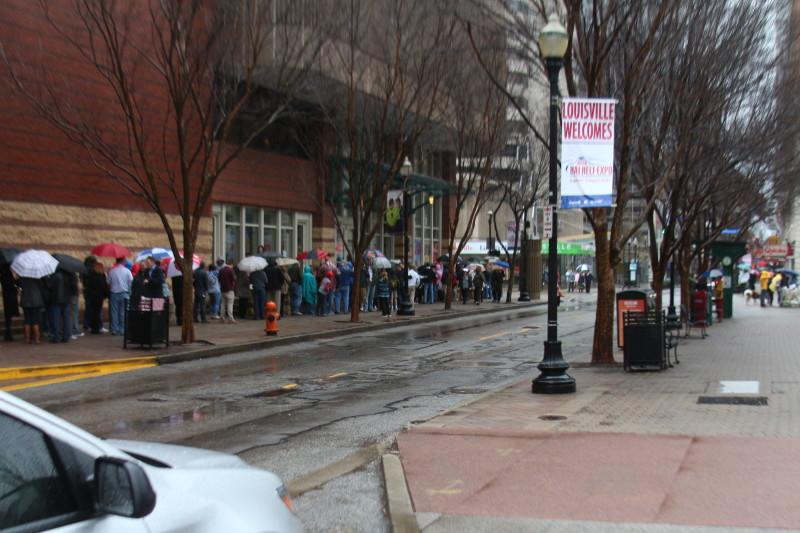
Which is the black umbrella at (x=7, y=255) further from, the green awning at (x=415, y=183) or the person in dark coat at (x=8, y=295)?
the green awning at (x=415, y=183)

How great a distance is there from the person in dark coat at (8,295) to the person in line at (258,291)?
8174mm

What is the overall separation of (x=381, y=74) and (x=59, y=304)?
11920mm

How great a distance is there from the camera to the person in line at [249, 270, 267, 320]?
2573 cm

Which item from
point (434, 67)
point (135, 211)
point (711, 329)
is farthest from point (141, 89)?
point (711, 329)

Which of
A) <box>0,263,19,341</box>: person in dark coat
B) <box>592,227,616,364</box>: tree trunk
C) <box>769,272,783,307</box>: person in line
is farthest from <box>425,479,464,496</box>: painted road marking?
<box>769,272,783,307</box>: person in line

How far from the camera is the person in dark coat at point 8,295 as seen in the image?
1814 centimetres

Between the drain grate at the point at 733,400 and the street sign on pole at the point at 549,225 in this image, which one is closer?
the drain grate at the point at 733,400

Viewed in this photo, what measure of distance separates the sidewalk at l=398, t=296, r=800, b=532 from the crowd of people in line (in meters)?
10.1

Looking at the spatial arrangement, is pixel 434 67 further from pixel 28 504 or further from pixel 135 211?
pixel 28 504

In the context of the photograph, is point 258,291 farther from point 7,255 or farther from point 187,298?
point 7,255

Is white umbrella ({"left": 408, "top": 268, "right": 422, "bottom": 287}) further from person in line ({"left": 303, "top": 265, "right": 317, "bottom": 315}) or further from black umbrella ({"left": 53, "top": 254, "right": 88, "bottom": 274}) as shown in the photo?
black umbrella ({"left": 53, "top": 254, "right": 88, "bottom": 274})

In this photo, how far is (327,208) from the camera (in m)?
35.2

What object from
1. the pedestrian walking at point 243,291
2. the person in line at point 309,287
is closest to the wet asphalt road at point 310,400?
the pedestrian walking at point 243,291

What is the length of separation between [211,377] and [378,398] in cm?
364
